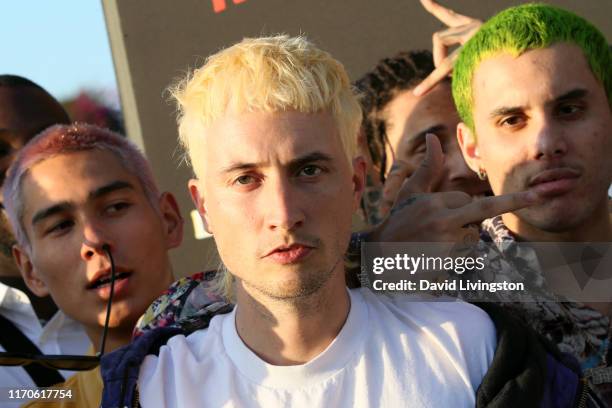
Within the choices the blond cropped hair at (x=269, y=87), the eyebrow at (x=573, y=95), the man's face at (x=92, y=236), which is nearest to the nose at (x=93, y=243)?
the man's face at (x=92, y=236)

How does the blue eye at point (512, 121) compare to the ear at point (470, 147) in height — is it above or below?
above

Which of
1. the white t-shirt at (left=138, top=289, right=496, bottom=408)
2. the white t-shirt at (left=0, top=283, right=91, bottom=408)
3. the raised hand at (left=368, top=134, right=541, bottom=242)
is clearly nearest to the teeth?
the white t-shirt at (left=0, top=283, right=91, bottom=408)

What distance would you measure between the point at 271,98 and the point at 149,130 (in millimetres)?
1376

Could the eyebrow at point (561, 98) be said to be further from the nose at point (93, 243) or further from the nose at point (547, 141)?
the nose at point (93, 243)

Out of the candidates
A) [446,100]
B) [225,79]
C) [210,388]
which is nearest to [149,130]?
[446,100]

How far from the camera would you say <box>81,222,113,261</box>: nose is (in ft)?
7.17

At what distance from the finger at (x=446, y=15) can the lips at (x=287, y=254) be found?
3.97ft

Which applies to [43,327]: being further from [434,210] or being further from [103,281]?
[434,210]

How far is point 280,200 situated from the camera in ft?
5.02

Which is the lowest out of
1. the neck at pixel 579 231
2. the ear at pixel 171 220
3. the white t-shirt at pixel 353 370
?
the white t-shirt at pixel 353 370

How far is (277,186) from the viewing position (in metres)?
1.54

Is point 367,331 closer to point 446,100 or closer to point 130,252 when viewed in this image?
point 130,252

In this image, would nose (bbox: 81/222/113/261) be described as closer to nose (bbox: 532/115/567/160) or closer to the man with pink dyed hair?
the man with pink dyed hair

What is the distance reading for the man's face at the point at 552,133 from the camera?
1.91m
